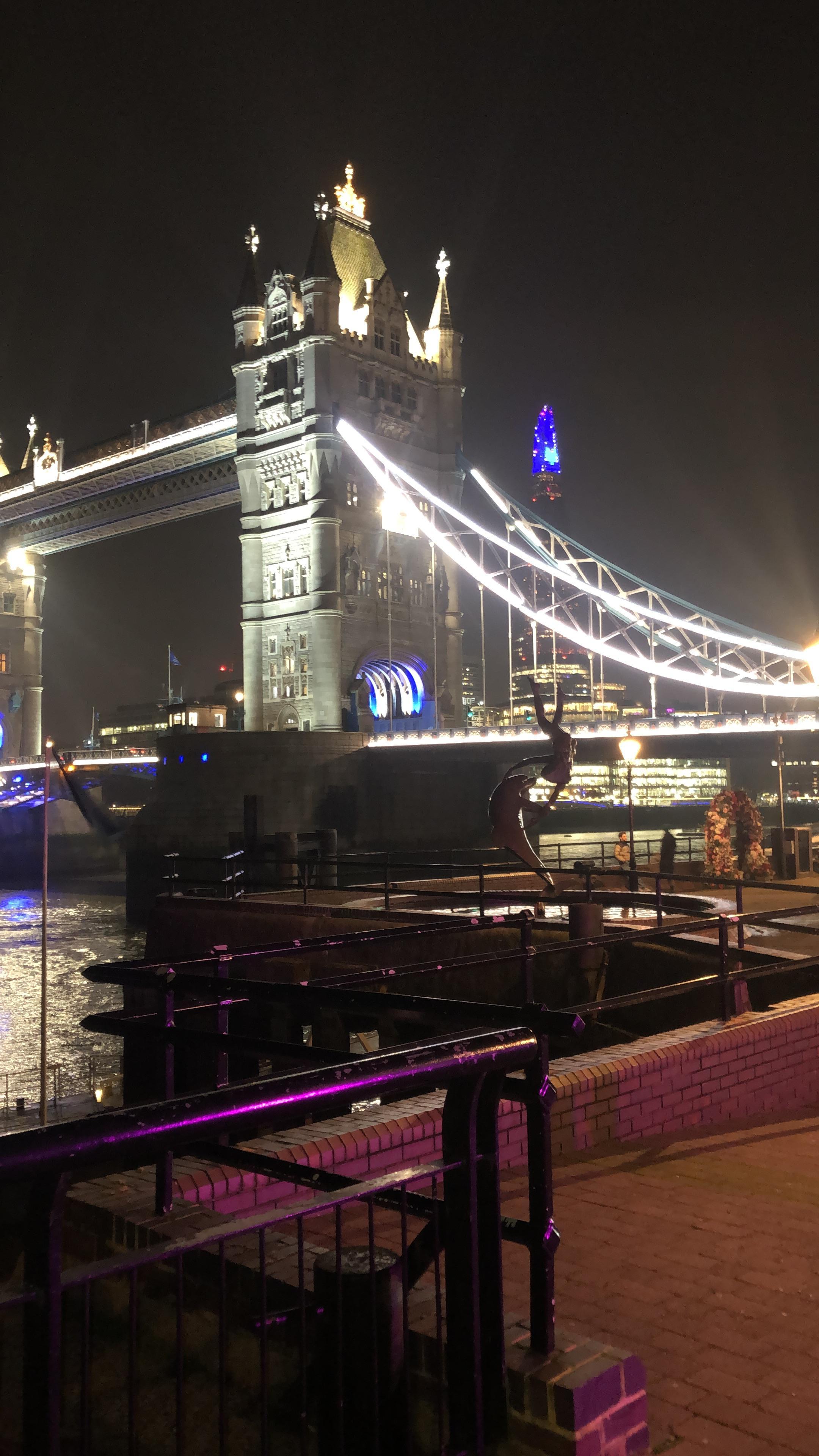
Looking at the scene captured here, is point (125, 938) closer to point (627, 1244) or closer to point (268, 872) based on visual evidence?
point (268, 872)

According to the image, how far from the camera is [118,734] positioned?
11975 cm

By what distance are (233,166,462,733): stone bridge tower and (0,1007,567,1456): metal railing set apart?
49.0 m

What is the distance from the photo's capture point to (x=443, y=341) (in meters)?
61.3

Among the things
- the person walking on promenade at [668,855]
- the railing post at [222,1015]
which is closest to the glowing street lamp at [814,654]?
the person walking on promenade at [668,855]

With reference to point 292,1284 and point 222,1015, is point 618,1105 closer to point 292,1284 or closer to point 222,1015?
point 222,1015

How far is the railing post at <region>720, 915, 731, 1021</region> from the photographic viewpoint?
7078mm

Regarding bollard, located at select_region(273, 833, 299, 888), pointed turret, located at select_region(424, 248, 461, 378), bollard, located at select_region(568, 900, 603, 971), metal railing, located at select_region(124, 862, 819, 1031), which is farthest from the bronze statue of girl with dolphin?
pointed turret, located at select_region(424, 248, 461, 378)

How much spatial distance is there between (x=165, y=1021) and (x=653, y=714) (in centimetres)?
4308

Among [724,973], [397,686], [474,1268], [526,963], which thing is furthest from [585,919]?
[397,686]

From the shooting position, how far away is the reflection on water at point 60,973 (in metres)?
21.0

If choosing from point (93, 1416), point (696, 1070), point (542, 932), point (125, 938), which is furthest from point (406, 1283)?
point (125, 938)

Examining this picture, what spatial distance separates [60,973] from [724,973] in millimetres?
24129

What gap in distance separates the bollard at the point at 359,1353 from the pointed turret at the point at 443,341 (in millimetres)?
61583

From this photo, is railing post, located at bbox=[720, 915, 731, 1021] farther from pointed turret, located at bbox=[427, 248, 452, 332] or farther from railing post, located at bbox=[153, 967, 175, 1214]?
pointed turret, located at bbox=[427, 248, 452, 332]
